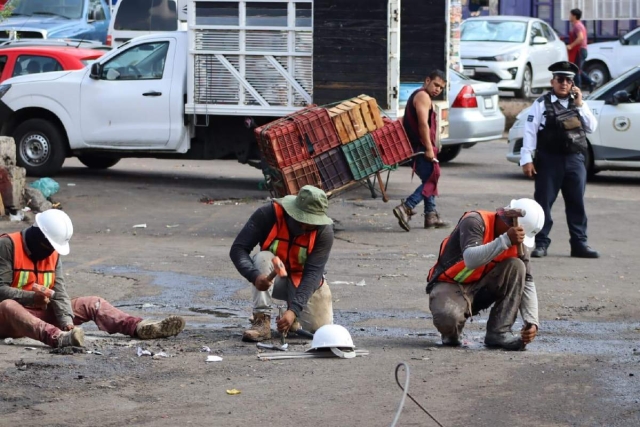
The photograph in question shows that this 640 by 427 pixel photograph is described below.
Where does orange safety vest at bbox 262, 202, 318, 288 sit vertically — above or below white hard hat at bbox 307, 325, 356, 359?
above

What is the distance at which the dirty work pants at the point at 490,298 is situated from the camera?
7.58 metres

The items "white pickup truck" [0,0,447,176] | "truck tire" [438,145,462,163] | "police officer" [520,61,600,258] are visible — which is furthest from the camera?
"truck tire" [438,145,462,163]

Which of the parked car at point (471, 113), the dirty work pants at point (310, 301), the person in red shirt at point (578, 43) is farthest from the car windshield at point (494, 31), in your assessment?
the dirty work pants at point (310, 301)

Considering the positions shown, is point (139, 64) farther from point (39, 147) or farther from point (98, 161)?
point (98, 161)

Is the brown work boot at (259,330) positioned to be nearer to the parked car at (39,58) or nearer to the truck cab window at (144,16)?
the parked car at (39,58)

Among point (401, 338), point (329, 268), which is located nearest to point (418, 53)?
point (329, 268)

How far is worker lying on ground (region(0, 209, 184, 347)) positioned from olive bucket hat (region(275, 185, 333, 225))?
1.03 m

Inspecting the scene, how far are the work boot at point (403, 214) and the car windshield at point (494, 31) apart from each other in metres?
12.4

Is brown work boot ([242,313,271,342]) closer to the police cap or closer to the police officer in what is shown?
the police officer

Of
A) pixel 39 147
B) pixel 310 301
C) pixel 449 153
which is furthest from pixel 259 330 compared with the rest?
pixel 449 153

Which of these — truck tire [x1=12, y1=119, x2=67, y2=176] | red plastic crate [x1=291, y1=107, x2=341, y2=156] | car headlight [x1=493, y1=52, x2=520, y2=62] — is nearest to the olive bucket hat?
red plastic crate [x1=291, y1=107, x2=341, y2=156]

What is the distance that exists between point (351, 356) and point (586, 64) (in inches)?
894

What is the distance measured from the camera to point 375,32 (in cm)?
1478

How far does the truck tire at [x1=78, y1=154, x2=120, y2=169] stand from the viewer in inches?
692
